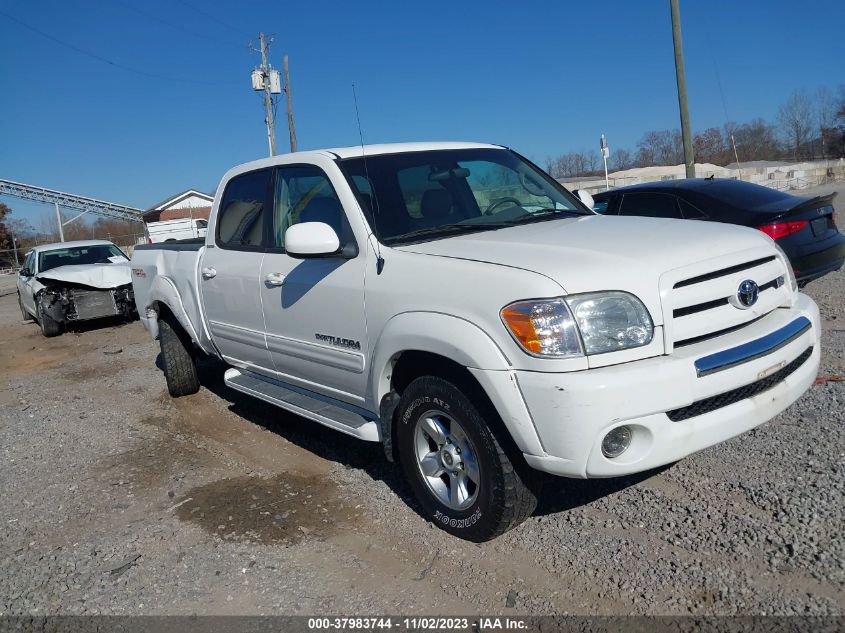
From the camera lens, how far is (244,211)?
16.8ft

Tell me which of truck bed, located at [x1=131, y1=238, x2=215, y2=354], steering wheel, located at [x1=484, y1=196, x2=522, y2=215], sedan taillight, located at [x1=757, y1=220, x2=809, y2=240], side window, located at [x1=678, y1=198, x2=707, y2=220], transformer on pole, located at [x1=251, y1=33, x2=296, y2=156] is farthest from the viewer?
transformer on pole, located at [x1=251, y1=33, x2=296, y2=156]

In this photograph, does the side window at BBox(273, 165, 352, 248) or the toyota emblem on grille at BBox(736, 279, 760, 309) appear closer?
the toyota emblem on grille at BBox(736, 279, 760, 309)

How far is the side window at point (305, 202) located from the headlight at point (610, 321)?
5.18 ft

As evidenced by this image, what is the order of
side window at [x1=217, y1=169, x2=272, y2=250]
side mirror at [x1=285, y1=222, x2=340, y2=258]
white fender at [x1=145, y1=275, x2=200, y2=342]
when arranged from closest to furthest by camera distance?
1. side mirror at [x1=285, y1=222, x2=340, y2=258]
2. side window at [x1=217, y1=169, x2=272, y2=250]
3. white fender at [x1=145, y1=275, x2=200, y2=342]

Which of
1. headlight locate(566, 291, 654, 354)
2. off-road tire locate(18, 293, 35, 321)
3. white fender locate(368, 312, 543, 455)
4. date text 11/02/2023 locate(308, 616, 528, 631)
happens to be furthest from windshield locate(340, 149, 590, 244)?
off-road tire locate(18, 293, 35, 321)

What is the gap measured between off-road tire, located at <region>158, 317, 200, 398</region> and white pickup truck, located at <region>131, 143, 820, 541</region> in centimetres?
184

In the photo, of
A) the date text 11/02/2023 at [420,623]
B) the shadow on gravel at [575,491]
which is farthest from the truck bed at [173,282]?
the date text 11/02/2023 at [420,623]

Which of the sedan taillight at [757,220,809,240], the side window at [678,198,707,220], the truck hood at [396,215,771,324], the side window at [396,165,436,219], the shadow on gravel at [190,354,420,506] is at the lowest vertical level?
the shadow on gravel at [190,354,420,506]

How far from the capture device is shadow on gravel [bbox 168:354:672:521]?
3.80 meters

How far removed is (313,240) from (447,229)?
29.6 inches

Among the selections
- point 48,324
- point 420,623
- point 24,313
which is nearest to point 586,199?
point 420,623

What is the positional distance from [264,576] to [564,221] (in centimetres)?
250

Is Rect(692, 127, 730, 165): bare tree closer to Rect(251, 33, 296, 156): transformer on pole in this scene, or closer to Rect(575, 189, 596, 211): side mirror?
Rect(251, 33, 296, 156): transformer on pole

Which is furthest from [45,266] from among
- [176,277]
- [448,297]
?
[448,297]
